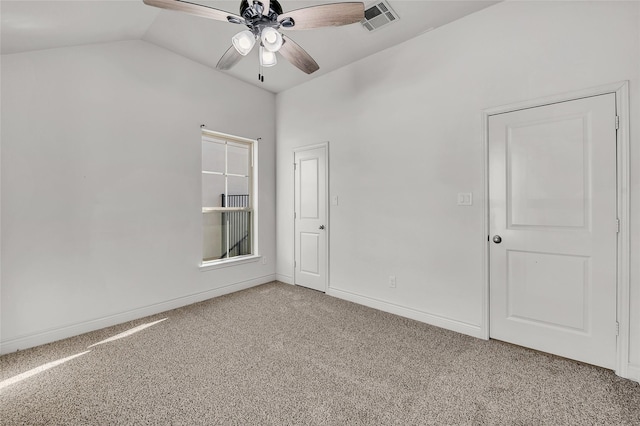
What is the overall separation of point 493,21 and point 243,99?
10.1 feet

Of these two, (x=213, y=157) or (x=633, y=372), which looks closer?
(x=633, y=372)

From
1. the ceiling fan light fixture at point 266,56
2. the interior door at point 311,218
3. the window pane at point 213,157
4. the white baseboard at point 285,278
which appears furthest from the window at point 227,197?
the ceiling fan light fixture at point 266,56

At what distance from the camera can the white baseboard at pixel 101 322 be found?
7.79ft

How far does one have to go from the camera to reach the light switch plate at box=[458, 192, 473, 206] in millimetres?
2633

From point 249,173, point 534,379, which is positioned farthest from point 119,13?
point 534,379

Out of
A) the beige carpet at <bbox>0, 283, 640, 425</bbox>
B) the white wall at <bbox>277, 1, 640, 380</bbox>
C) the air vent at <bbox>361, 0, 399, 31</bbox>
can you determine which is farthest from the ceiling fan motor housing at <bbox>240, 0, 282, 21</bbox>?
the beige carpet at <bbox>0, 283, 640, 425</bbox>

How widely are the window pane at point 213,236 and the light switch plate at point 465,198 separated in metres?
3.05

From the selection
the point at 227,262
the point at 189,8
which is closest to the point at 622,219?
the point at 189,8

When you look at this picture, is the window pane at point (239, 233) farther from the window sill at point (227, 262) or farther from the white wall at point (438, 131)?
the white wall at point (438, 131)

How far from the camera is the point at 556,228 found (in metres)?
2.25

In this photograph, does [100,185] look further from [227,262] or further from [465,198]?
[465,198]

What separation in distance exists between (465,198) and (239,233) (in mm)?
3084

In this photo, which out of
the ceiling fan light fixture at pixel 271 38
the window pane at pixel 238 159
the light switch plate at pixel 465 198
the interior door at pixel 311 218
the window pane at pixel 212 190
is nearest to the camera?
the ceiling fan light fixture at pixel 271 38

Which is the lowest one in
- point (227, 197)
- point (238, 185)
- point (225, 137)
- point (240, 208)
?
point (240, 208)
